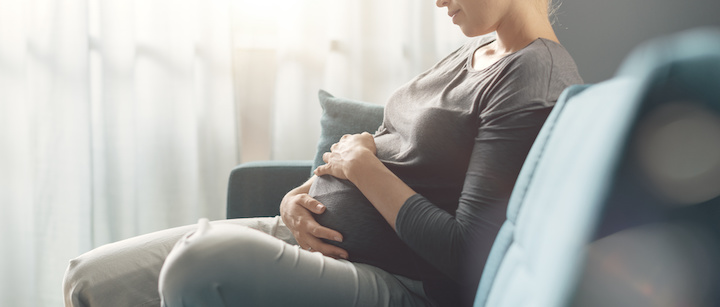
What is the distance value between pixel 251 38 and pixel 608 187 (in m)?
1.79

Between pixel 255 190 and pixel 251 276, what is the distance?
78 centimetres

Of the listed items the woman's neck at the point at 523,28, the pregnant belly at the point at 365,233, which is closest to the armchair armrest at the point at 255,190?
the pregnant belly at the point at 365,233

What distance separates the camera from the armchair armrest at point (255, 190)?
146cm

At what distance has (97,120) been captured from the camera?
1.89 m

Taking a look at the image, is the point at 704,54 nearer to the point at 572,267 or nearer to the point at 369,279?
the point at 572,267

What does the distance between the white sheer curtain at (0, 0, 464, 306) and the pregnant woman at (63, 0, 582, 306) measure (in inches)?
38.6

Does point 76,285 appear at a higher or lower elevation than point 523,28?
lower

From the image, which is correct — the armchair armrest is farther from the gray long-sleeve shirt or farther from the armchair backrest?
the armchair backrest

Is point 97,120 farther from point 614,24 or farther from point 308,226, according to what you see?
point 614,24

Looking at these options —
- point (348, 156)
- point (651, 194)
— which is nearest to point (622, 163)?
point (651, 194)

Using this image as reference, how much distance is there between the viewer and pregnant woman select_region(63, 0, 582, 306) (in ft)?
2.33

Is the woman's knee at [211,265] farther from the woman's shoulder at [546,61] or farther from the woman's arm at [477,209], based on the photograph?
the woman's shoulder at [546,61]

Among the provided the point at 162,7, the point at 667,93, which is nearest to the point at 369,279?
the point at 667,93

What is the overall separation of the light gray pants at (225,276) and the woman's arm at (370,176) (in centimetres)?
11
